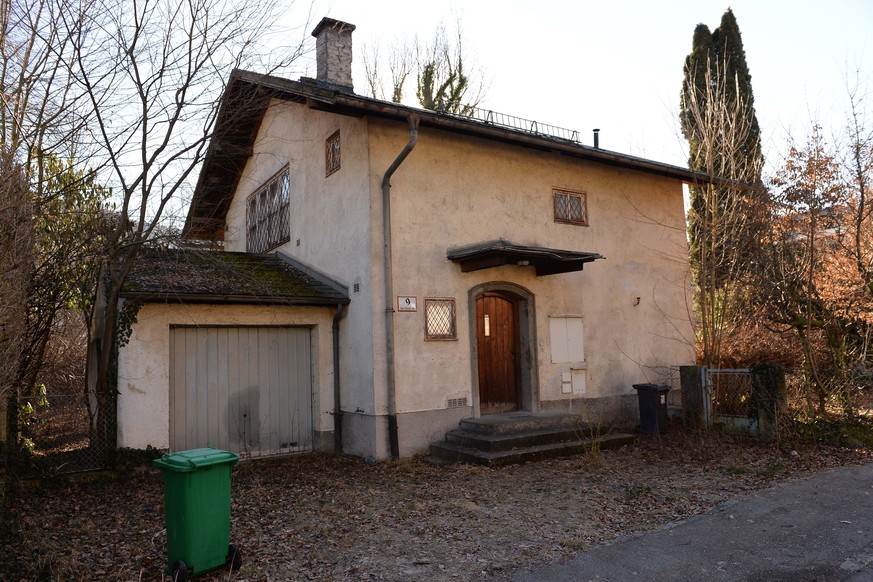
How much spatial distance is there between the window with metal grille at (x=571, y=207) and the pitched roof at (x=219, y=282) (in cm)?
427

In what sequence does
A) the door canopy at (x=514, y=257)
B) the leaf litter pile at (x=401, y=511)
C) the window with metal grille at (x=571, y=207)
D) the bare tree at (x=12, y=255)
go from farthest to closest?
the window with metal grille at (x=571, y=207)
the door canopy at (x=514, y=257)
the bare tree at (x=12, y=255)
the leaf litter pile at (x=401, y=511)

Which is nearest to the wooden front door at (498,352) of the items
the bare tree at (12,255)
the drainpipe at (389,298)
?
the drainpipe at (389,298)

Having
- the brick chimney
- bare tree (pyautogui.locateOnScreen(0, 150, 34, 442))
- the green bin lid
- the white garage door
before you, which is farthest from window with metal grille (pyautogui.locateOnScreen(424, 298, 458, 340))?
bare tree (pyautogui.locateOnScreen(0, 150, 34, 442))

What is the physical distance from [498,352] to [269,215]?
6.05 m

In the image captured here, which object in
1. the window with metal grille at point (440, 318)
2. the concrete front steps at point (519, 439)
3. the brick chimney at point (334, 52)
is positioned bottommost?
the concrete front steps at point (519, 439)

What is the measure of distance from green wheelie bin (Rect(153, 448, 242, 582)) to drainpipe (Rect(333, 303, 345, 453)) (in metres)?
5.14

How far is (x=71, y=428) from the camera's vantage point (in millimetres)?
9438

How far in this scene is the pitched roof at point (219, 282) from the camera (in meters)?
8.91

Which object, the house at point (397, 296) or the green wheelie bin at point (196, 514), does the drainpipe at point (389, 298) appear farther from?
the green wheelie bin at point (196, 514)

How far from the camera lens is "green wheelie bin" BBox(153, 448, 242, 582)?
189 inches

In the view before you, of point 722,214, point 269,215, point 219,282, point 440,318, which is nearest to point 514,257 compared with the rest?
point 440,318

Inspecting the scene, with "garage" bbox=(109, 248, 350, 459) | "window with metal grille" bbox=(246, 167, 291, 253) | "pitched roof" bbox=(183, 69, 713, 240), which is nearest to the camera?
"garage" bbox=(109, 248, 350, 459)

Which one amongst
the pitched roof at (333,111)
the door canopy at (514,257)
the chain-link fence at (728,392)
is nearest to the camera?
the pitched roof at (333,111)

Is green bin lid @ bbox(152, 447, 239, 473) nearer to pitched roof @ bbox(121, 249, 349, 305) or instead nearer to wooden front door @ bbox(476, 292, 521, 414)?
pitched roof @ bbox(121, 249, 349, 305)
